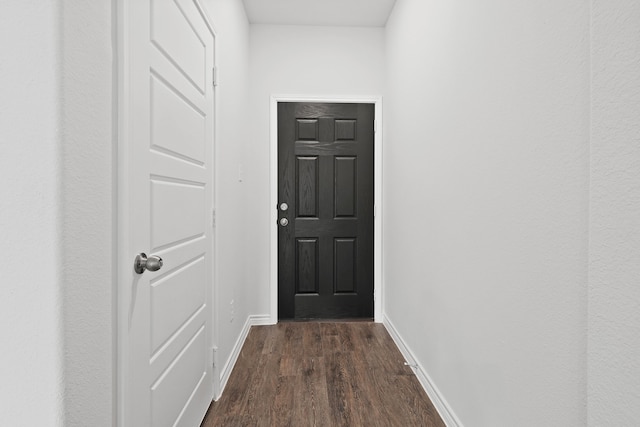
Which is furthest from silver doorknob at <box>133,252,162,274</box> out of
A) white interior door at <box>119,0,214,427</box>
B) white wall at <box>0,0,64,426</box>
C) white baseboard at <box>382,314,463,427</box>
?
white baseboard at <box>382,314,463,427</box>

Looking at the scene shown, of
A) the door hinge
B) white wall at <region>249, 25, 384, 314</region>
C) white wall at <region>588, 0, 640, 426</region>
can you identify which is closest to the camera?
white wall at <region>588, 0, 640, 426</region>

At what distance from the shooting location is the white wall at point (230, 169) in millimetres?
2072

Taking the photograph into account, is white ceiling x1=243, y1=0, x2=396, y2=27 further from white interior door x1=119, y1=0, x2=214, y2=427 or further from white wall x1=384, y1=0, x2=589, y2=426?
white interior door x1=119, y1=0, x2=214, y2=427

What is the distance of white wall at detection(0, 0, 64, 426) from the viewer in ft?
2.32

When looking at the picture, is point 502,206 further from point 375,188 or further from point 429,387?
point 375,188

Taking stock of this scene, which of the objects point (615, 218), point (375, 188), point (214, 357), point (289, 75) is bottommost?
point (214, 357)

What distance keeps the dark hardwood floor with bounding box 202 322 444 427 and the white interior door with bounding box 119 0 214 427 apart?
0.27 m

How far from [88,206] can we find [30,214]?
0.11 meters

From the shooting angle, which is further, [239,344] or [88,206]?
[239,344]

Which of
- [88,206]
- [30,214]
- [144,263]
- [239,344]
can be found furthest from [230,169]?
[30,214]

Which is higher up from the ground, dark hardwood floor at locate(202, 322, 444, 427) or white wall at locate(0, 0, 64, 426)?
white wall at locate(0, 0, 64, 426)

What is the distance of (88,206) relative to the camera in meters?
0.82

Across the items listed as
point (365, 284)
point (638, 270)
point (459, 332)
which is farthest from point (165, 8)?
point (365, 284)

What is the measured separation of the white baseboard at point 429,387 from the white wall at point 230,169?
3.79 feet
